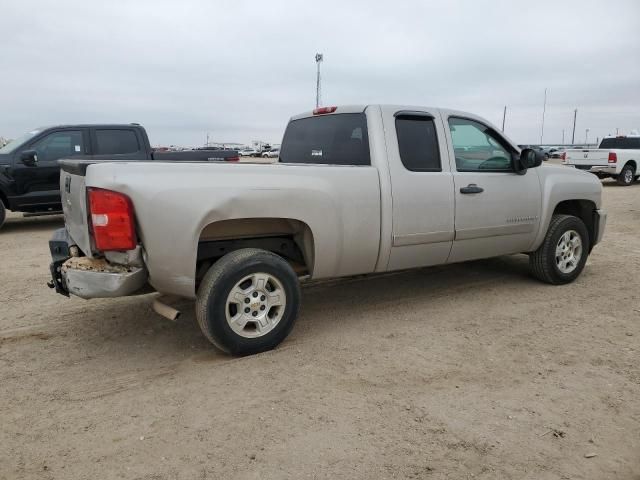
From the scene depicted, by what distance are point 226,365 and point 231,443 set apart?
944 millimetres

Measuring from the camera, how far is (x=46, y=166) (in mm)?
9336

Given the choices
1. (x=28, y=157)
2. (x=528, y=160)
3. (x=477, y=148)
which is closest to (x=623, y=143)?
(x=528, y=160)

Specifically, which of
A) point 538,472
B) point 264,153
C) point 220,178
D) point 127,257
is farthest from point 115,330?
point 264,153

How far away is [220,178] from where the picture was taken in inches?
136

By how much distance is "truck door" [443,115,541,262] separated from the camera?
466 centimetres

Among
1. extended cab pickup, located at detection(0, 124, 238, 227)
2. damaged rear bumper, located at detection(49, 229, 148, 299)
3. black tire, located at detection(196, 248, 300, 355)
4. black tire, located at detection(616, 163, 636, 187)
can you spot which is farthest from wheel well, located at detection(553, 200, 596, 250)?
black tire, located at detection(616, 163, 636, 187)

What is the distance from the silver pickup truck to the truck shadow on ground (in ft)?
21.3

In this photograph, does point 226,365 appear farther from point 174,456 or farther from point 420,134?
point 420,134

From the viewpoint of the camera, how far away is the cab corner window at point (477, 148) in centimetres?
475

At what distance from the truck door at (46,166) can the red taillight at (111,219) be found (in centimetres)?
704

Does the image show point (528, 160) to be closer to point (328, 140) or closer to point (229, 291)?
point (328, 140)

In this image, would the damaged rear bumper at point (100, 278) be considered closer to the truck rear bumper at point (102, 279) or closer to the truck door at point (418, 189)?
the truck rear bumper at point (102, 279)

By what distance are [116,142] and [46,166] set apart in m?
1.29

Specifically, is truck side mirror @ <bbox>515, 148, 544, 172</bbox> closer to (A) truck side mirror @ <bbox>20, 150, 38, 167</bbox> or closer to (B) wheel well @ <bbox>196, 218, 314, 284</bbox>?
(B) wheel well @ <bbox>196, 218, 314, 284</bbox>
